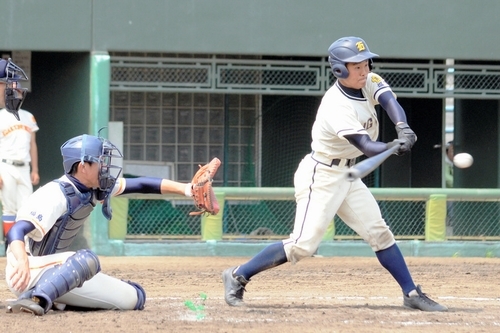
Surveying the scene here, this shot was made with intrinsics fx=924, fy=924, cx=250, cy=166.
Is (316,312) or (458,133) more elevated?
(458,133)

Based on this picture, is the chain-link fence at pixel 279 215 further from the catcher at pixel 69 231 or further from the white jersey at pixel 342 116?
the catcher at pixel 69 231

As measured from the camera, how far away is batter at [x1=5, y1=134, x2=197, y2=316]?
17.0ft

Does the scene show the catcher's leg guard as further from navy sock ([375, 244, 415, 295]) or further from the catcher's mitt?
navy sock ([375, 244, 415, 295])

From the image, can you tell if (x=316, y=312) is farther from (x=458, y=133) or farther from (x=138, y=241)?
(x=458, y=133)

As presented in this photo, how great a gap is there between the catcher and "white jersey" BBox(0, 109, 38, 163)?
4.39m

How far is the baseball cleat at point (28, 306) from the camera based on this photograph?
212 inches

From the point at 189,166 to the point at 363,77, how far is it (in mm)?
6224

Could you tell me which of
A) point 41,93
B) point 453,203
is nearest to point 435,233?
point 453,203

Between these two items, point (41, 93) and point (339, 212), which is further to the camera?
point (41, 93)

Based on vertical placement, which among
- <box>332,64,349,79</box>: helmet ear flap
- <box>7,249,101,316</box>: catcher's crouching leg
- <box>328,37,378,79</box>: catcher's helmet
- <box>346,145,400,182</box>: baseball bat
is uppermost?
<box>328,37,378,79</box>: catcher's helmet

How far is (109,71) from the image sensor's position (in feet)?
33.2

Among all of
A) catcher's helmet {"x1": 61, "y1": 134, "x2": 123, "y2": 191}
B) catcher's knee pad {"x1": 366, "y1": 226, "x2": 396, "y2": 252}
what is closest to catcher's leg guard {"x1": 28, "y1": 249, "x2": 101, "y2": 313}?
catcher's helmet {"x1": 61, "y1": 134, "x2": 123, "y2": 191}

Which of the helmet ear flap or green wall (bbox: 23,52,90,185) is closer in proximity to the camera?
the helmet ear flap

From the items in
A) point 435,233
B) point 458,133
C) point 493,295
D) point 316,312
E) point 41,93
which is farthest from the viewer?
point 458,133
